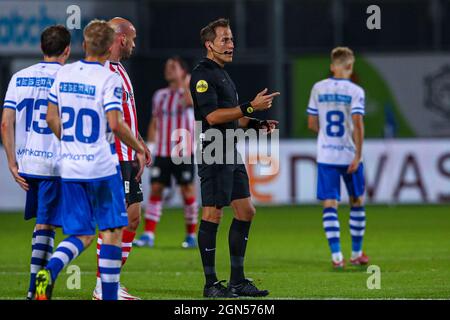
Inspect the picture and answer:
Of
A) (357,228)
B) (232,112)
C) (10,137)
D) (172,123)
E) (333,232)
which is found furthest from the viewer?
(172,123)

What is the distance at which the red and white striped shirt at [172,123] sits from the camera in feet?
46.7

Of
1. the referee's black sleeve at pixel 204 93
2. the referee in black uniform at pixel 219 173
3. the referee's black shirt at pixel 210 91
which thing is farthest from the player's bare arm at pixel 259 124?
the referee's black sleeve at pixel 204 93

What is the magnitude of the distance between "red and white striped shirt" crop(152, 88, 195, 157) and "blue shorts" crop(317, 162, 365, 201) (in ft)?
10.1

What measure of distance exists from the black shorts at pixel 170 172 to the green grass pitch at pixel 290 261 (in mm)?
799

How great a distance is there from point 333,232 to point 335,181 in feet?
1.77

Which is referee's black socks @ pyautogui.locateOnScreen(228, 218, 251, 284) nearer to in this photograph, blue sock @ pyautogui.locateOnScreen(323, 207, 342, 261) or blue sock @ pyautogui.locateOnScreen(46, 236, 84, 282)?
blue sock @ pyautogui.locateOnScreen(46, 236, 84, 282)

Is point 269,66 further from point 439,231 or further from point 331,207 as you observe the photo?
point 331,207

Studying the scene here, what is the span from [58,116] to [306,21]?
1862 centimetres

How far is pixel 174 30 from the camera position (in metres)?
26.3

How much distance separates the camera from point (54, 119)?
782 centimetres

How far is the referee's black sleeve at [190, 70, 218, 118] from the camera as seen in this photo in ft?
29.4

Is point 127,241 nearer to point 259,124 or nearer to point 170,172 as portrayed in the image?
point 259,124

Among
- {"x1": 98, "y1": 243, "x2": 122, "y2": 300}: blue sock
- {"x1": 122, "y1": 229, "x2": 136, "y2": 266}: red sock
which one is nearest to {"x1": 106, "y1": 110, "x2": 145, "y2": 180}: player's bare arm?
{"x1": 98, "y1": 243, "x2": 122, "y2": 300}: blue sock

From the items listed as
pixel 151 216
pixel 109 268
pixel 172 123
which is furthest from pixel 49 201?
pixel 172 123
